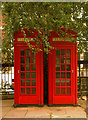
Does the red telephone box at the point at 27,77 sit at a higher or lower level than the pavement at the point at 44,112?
higher

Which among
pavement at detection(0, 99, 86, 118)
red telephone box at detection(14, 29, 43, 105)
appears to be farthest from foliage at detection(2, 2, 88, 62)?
pavement at detection(0, 99, 86, 118)

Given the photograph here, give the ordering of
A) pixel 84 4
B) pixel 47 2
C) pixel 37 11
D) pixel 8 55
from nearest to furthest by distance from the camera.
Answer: pixel 47 2 < pixel 37 11 < pixel 84 4 < pixel 8 55

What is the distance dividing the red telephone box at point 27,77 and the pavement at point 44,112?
301 mm

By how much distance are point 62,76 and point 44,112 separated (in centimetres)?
139

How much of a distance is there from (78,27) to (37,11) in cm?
153

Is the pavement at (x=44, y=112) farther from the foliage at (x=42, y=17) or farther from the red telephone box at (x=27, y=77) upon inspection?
the foliage at (x=42, y=17)

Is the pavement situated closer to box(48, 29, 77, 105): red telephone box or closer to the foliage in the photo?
box(48, 29, 77, 105): red telephone box

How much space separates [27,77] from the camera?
236 inches

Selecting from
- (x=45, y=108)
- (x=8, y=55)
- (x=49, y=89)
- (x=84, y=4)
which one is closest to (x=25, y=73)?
(x=49, y=89)

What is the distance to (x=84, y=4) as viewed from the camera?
6.14m

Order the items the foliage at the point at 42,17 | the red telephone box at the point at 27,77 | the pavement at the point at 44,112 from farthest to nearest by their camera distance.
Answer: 1. the red telephone box at the point at 27,77
2. the foliage at the point at 42,17
3. the pavement at the point at 44,112

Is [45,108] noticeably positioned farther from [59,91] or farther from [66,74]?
[66,74]

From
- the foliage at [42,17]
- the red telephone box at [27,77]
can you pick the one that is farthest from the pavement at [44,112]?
the foliage at [42,17]

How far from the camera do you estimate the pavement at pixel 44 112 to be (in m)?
5.06
